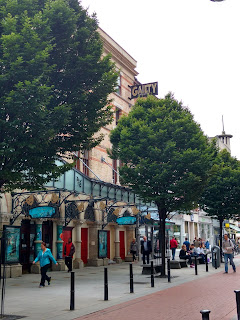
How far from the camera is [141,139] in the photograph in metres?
17.9

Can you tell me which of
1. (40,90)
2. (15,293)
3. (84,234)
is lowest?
(15,293)

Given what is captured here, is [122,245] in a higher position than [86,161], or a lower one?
lower

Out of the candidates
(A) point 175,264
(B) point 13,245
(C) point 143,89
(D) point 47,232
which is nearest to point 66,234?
(D) point 47,232

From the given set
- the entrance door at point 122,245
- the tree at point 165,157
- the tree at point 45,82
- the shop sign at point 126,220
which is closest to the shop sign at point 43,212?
the tree at point 165,157

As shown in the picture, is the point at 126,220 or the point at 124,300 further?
the point at 126,220

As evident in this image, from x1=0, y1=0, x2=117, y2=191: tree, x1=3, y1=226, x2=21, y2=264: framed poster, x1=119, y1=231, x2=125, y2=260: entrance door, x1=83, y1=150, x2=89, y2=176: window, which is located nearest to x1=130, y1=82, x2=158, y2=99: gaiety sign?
x1=83, y1=150, x2=89, y2=176: window

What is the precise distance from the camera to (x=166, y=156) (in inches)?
703

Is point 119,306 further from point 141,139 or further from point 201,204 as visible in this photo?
point 201,204

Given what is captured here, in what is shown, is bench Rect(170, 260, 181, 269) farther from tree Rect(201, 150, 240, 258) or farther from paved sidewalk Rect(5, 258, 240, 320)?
tree Rect(201, 150, 240, 258)

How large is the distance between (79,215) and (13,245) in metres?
6.01

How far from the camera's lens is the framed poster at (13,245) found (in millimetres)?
16609

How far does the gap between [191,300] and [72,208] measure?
39.1ft

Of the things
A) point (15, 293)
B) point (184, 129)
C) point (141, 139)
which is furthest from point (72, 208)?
point (15, 293)

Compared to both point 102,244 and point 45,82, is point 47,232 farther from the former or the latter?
point 45,82
